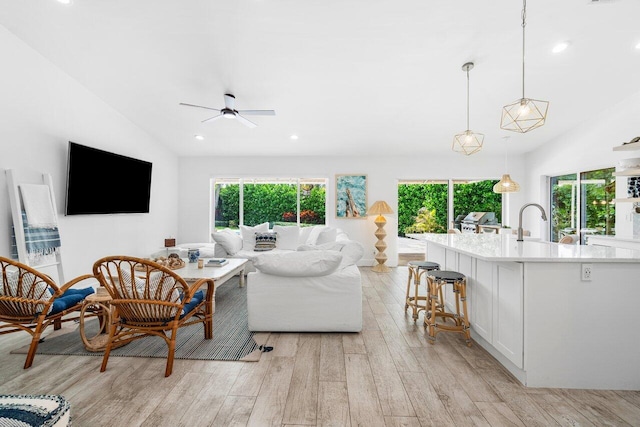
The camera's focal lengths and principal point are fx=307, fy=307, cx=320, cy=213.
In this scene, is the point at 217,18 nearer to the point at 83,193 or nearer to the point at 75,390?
the point at 83,193

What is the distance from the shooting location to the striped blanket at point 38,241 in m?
3.24

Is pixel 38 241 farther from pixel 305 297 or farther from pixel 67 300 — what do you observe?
pixel 305 297

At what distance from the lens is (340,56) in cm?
349

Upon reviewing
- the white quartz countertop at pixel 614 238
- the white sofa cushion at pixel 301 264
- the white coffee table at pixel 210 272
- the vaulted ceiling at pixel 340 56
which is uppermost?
the vaulted ceiling at pixel 340 56

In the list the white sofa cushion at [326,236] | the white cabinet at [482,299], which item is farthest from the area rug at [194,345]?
the white sofa cushion at [326,236]

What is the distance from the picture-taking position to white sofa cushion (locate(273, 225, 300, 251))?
19.1 ft

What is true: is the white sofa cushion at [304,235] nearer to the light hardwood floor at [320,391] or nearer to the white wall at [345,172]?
the white wall at [345,172]

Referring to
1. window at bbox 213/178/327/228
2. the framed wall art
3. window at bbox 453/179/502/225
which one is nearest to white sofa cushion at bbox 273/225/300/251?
window at bbox 213/178/327/228

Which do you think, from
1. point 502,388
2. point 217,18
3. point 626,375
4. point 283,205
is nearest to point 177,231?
point 283,205

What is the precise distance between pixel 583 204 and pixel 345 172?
434 centimetres

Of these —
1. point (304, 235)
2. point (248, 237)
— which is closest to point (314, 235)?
point (304, 235)

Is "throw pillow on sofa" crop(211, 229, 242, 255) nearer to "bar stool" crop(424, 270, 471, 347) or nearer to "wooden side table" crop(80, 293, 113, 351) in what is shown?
"wooden side table" crop(80, 293, 113, 351)

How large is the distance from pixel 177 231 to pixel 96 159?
2736 mm

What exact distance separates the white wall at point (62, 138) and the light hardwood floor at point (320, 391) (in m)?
1.74
